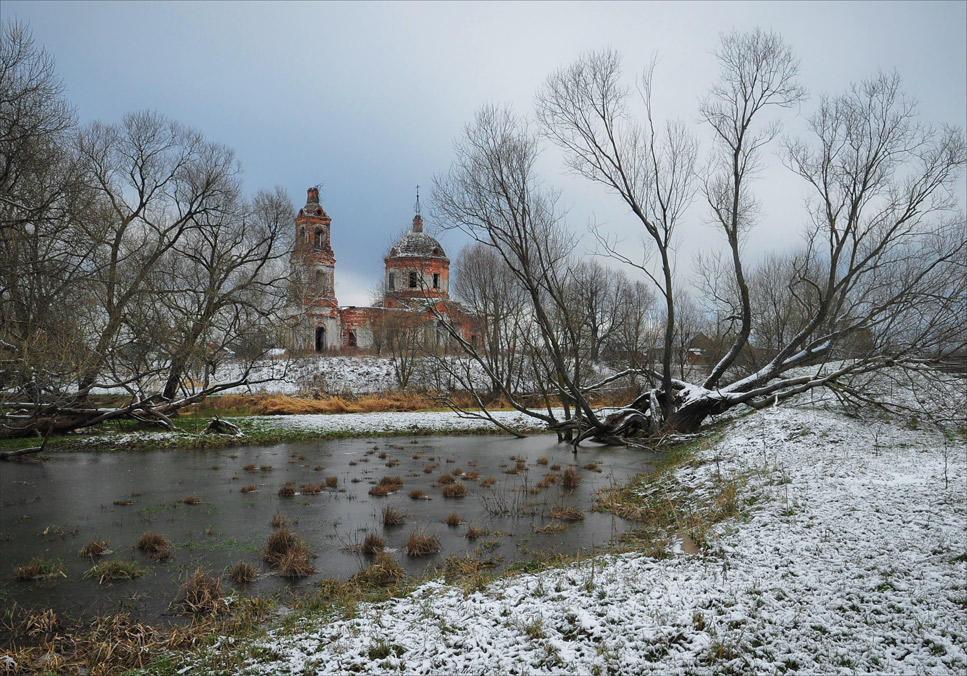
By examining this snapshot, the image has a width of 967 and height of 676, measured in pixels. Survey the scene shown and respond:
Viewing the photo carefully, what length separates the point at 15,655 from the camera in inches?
165

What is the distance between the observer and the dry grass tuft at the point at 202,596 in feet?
17.1

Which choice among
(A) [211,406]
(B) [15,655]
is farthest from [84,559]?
(A) [211,406]

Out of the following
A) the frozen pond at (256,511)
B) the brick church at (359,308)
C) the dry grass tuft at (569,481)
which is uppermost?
the brick church at (359,308)

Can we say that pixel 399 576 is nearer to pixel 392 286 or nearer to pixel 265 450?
pixel 265 450

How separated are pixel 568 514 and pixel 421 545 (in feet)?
8.77

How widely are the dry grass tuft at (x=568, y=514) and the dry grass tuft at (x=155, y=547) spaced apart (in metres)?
5.20

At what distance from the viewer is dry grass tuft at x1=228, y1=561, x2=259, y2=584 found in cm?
599

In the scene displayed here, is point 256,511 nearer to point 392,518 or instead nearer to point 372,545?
point 392,518

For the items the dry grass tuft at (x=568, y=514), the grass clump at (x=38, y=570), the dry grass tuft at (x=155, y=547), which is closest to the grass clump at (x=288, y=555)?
the dry grass tuft at (x=155, y=547)

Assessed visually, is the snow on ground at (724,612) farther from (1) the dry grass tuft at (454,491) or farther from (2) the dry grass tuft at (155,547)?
(1) the dry grass tuft at (454,491)

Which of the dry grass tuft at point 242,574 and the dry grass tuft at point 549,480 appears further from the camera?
the dry grass tuft at point 549,480

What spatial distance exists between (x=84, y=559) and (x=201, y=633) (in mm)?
3068

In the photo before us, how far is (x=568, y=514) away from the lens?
28.6ft

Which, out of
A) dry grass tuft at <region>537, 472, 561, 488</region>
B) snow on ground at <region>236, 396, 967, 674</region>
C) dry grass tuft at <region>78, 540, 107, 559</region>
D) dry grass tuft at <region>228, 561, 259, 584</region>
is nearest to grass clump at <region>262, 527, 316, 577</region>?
dry grass tuft at <region>228, 561, 259, 584</region>
